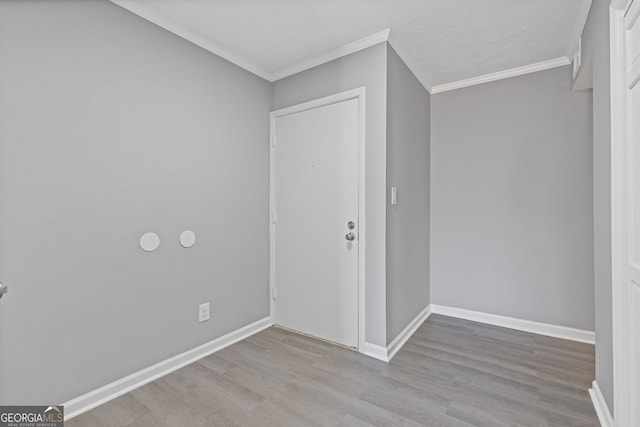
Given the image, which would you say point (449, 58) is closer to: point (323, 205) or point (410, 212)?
point (410, 212)

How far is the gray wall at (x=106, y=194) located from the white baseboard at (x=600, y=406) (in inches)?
94.5

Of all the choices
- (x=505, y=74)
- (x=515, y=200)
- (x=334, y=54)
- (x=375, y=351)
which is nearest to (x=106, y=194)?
(x=334, y=54)

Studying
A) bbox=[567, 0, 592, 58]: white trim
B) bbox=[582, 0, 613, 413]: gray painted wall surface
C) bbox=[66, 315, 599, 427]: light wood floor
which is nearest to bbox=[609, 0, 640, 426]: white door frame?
bbox=[582, 0, 613, 413]: gray painted wall surface

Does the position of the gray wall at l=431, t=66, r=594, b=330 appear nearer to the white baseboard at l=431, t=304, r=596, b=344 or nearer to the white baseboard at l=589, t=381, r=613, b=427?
the white baseboard at l=431, t=304, r=596, b=344

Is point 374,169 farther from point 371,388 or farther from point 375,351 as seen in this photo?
point 371,388

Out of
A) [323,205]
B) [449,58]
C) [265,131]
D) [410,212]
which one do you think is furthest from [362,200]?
[449,58]

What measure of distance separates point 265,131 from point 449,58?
1.73 meters

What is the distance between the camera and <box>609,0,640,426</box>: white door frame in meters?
1.28

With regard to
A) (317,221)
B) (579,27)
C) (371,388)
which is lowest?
(371,388)

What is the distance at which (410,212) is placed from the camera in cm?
266

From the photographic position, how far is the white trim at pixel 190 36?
1.84 metres

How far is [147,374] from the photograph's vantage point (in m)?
1.93

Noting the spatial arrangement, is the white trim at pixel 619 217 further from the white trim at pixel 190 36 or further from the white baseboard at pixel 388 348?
the white trim at pixel 190 36

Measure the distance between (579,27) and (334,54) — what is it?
1717mm
